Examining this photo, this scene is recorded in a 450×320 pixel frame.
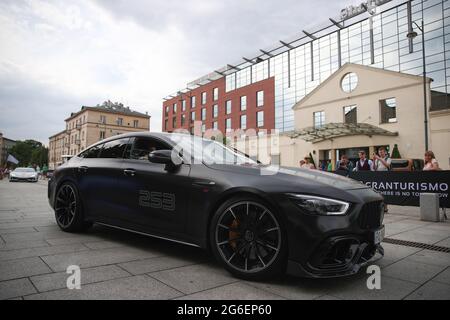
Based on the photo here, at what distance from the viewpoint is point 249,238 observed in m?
2.82

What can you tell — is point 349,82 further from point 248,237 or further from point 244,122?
point 248,237

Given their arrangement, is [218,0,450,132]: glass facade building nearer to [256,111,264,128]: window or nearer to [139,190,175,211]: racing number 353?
[256,111,264,128]: window

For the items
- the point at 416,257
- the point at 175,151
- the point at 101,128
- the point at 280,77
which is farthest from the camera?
the point at 101,128

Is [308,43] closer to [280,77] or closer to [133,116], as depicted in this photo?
[280,77]

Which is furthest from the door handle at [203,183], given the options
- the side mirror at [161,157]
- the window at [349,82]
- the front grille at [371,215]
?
the window at [349,82]

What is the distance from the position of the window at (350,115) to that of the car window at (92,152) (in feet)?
85.7

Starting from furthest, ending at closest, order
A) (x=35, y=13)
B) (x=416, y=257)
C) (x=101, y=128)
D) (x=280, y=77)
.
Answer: (x=101, y=128) < (x=280, y=77) < (x=35, y=13) < (x=416, y=257)

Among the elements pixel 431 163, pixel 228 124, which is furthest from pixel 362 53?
pixel 431 163

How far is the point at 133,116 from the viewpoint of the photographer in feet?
250

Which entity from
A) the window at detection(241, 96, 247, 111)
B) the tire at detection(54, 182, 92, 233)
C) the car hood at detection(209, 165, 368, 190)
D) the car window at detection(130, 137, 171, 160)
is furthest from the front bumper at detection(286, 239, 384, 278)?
the window at detection(241, 96, 247, 111)

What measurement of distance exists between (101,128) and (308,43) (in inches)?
2085

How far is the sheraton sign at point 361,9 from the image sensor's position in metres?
31.0

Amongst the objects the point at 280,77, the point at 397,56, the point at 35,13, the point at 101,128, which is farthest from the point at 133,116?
the point at 35,13
